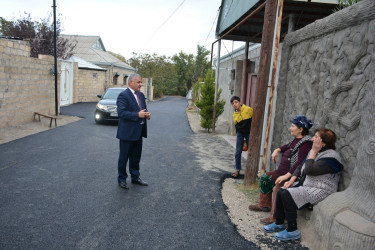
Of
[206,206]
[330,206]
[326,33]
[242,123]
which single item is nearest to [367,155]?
[330,206]

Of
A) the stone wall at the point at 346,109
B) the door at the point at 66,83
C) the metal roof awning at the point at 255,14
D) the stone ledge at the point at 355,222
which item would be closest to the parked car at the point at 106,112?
the metal roof awning at the point at 255,14

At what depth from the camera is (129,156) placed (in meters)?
5.71

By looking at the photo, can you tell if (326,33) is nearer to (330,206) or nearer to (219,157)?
(330,206)

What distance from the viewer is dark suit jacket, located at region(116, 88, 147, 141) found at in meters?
5.37

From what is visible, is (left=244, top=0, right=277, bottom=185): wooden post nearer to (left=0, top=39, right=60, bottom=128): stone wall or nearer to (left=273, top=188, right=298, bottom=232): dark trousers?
(left=273, top=188, right=298, bottom=232): dark trousers

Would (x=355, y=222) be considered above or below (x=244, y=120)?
below

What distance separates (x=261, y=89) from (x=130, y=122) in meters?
2.36

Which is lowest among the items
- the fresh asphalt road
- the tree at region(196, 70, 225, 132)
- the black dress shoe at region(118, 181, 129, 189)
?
the fresh asphalt road

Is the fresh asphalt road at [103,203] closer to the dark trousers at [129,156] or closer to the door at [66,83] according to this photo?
Answer: the dark trousers at [129,156]

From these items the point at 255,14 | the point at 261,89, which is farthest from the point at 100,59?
the point at 261,89

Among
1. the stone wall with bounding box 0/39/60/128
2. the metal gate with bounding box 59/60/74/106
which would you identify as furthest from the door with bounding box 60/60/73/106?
the stone wall with bounding box 0/39/60/128

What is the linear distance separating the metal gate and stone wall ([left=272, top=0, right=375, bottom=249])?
1966 cm

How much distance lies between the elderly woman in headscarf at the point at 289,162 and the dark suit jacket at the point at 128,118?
225 centimetres

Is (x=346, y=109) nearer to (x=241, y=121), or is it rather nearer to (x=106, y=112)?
(x=241, y=121)
